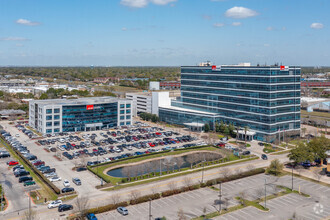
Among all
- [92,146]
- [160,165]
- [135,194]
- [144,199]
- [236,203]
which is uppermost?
[92,146]

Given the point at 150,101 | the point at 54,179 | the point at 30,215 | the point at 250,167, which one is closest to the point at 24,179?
the point at 54,179

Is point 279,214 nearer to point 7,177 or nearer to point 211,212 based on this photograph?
point 211,212

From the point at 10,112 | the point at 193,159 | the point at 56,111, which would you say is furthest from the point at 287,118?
the point at 10,112

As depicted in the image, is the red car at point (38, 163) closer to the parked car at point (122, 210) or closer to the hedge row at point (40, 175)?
the hedge row at point (40, 175)

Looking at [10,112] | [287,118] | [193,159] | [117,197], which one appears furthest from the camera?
[10,112]

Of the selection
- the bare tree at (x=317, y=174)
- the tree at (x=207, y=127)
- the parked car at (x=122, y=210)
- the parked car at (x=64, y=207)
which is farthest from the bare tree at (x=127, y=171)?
the tree at (x=207, y=127)

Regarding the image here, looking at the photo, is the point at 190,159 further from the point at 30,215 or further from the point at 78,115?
the point at 78,115

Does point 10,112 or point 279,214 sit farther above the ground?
point 10,112
